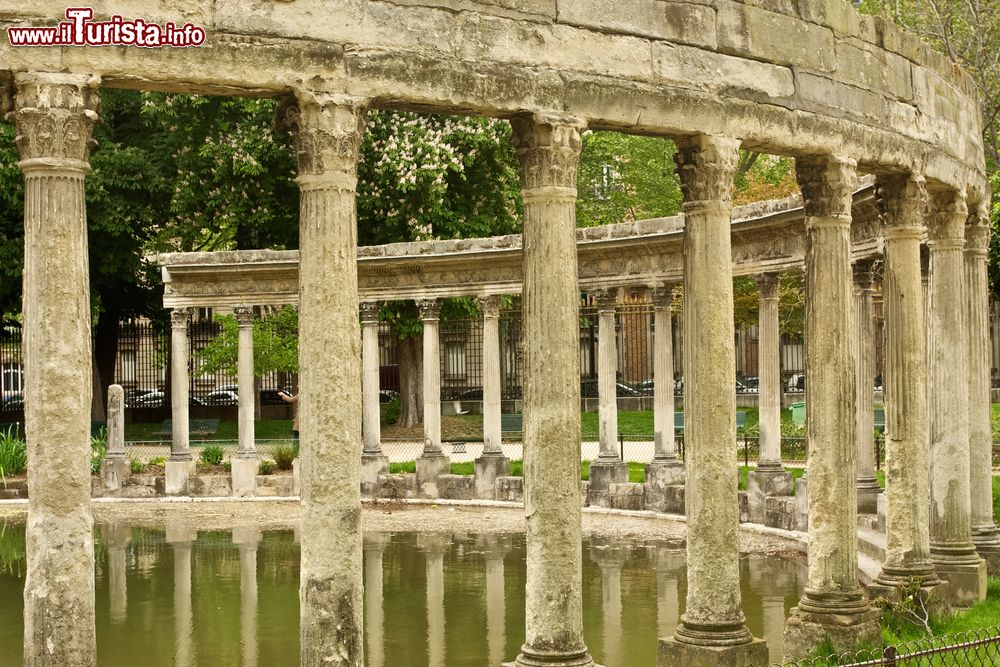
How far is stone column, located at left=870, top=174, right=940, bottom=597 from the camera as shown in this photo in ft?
59.6

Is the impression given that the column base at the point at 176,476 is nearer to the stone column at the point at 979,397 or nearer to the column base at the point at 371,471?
the column base at the point at 371,471

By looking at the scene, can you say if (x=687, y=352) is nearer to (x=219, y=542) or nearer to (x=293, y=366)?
(x=219, y=542)

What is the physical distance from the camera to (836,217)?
16.7 meters

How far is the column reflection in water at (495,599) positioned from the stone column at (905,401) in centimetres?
529

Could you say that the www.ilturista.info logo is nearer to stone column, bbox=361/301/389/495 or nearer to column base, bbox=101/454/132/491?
stone column, bbox=361/301/389/495

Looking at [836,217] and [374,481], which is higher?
[836,217]

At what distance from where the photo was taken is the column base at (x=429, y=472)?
34406 mm

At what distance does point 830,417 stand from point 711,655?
11.7 feet

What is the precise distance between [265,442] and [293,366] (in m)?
2.72

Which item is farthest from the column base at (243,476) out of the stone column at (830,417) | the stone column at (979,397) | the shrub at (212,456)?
the stone column at (830,417)

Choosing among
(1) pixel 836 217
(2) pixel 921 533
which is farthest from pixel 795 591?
(1) pixel 836 217

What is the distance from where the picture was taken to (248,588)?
70.9 ft

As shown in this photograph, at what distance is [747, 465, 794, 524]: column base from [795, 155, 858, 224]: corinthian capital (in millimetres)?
12329

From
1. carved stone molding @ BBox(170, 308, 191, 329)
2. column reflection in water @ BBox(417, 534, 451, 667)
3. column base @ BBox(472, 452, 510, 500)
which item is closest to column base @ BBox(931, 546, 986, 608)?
column reflection in water @ BBox(417, 534, 451, 667)
